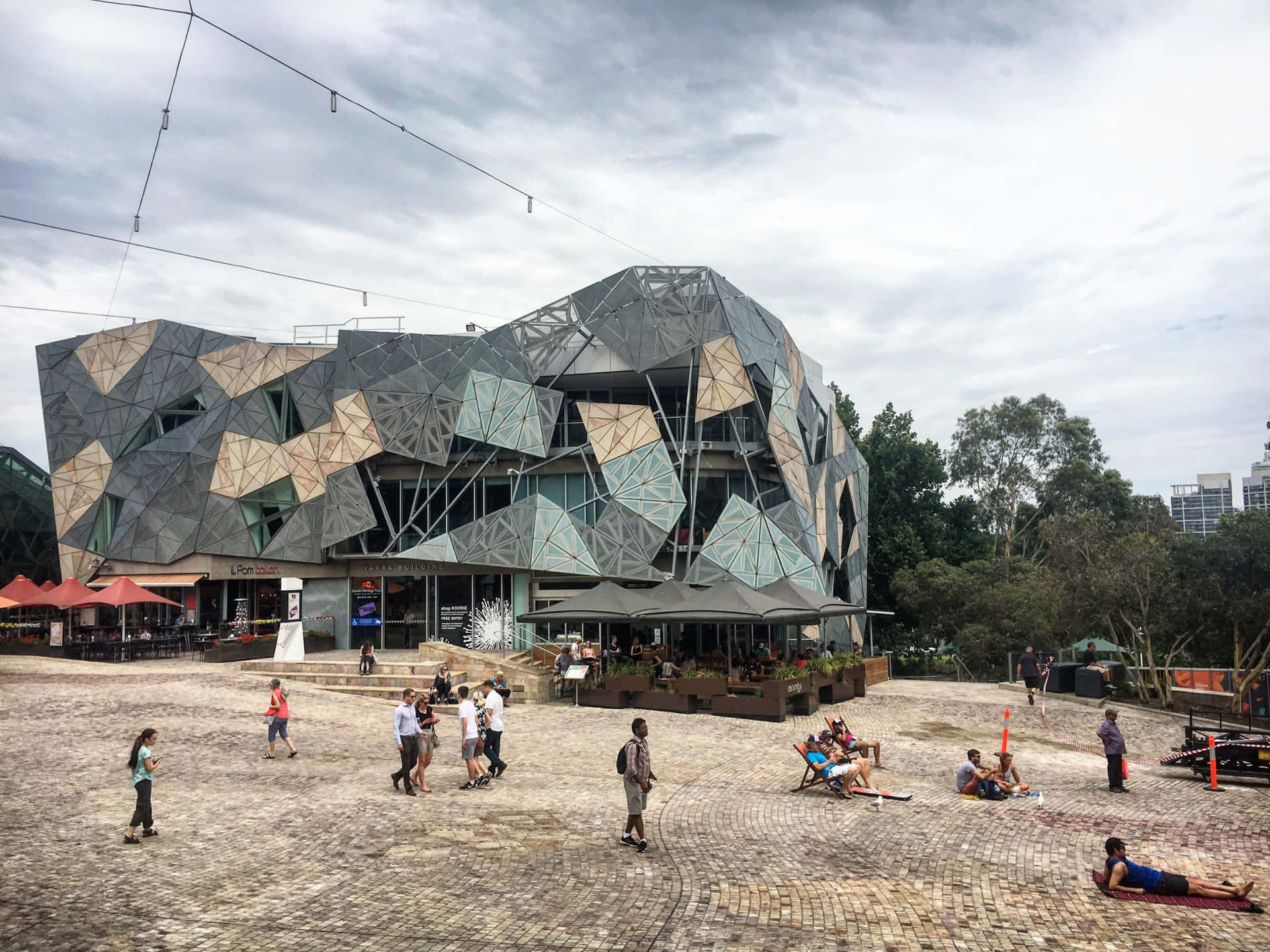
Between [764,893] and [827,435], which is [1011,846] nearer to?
[764,893]

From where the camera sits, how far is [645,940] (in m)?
7.59

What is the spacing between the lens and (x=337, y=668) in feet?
82.9

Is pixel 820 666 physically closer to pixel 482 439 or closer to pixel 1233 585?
pixel 1233 585

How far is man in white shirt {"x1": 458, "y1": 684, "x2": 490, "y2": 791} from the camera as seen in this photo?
42.4 feet

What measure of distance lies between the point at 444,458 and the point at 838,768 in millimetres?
22543

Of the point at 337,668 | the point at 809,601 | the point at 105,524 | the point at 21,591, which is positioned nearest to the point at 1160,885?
the point at 809,601

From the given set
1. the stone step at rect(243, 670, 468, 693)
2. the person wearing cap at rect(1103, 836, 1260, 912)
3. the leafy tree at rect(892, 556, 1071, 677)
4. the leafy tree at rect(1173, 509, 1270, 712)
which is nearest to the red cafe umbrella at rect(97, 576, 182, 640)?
the stone step at rect(243, 670, 468, 693)

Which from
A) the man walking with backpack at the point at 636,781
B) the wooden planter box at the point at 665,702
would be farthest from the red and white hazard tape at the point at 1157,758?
the man walking with backpack at the point at 636,781

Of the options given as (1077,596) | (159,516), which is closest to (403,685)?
(159,516)

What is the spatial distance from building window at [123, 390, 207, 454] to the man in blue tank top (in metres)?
34.3

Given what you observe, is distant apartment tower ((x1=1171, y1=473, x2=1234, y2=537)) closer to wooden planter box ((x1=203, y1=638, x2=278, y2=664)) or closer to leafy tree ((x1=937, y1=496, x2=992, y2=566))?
leafy tree ((x1=937, y1=496, x2=992, y2=566))

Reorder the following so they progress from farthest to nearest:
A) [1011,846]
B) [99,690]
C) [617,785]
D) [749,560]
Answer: [749,560] → [99,690] → [617,785] → [1011,846]

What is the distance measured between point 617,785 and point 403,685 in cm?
1172

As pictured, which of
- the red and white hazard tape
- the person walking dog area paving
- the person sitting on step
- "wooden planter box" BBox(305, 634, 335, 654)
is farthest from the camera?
"wooden planter box" BBox(305, 634, 335, 654)
